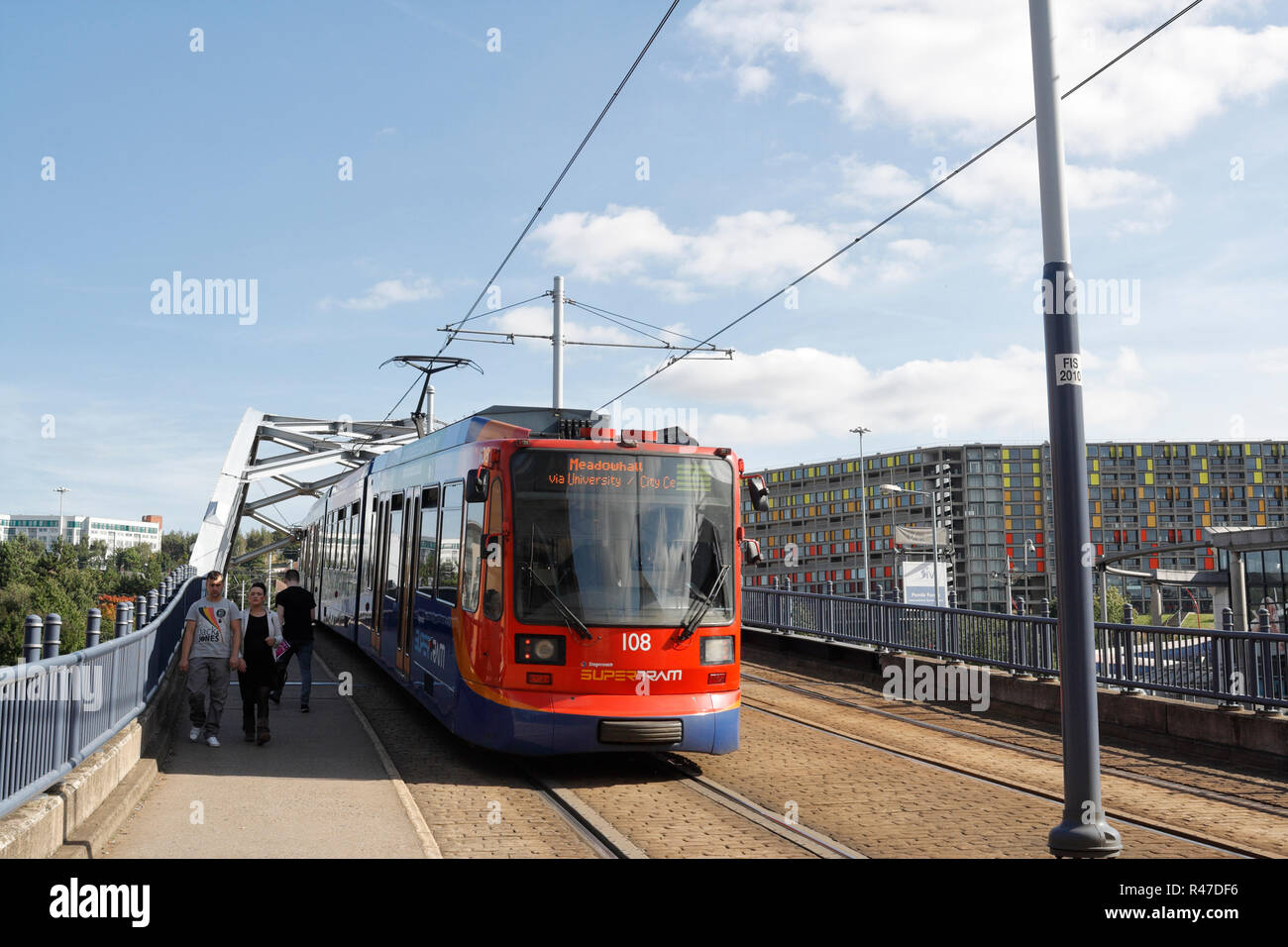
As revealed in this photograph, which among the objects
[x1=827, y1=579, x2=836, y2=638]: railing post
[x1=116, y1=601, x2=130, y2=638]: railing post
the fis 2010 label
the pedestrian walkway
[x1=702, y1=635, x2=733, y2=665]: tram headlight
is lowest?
the pedestrian walkway

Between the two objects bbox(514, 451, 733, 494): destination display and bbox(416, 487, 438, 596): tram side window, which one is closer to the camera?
bbox(514, 451, 733, 494): destination display

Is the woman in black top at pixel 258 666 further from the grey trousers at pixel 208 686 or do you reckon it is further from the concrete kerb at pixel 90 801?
the concrete kerb at pixel 90 801

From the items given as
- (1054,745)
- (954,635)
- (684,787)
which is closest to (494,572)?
(684,787)

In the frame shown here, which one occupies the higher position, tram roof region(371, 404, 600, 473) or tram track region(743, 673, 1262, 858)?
tram roof region(371, 404, 600, 473)

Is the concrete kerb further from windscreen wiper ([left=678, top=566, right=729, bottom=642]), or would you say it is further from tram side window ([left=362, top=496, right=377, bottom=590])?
tram side window ([left=362, top=496, right=377, bottom=590])

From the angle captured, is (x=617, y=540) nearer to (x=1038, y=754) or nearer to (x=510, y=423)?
(x=510, y=423)

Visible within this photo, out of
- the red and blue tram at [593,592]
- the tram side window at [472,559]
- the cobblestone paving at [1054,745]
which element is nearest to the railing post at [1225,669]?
the cobblestone paving at [1054,745]

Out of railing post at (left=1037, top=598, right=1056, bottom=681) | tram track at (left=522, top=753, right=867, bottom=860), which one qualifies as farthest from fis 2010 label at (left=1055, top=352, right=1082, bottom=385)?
railing post at (left=1037, top=598, right=1056, bottom=681)

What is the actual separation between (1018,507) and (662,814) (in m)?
151

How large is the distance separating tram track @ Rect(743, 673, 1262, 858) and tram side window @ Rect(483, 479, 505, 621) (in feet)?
14.5

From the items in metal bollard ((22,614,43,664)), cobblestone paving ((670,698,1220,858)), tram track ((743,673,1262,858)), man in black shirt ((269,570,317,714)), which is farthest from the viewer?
man in black shirt ((269,570,317,714))

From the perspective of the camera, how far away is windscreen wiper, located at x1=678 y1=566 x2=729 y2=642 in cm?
977

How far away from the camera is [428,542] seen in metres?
12.5
